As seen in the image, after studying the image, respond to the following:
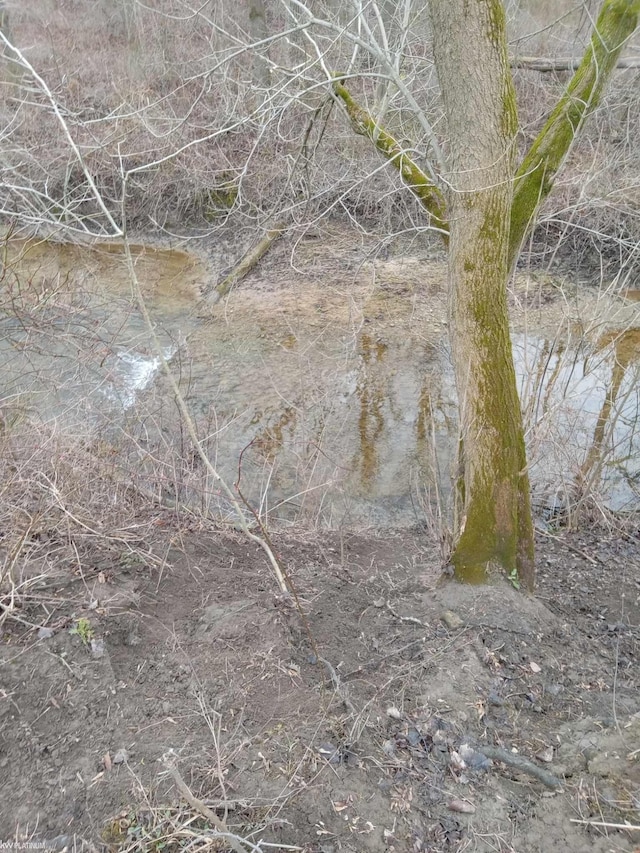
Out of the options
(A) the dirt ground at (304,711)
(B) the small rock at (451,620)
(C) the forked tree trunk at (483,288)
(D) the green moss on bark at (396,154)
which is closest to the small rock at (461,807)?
(A) the dirt ground at (304,711)

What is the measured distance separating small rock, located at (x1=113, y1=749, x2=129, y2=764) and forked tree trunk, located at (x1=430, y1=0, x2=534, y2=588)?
239 cm

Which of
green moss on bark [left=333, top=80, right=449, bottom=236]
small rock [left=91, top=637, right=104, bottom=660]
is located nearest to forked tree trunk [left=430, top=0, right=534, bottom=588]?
green moss on bark [left=333, top=80, right=449, bottom=236]

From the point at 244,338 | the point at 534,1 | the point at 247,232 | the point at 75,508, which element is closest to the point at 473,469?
the point at 75,508

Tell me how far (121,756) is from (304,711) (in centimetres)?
86

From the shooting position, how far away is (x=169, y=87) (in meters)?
15.6

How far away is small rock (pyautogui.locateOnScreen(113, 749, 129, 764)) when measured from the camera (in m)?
2.53

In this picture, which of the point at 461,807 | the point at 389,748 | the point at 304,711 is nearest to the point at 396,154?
the point at 304,711

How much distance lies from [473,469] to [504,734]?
5.55ft

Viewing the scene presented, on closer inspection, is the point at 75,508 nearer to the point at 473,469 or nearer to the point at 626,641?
the point at 473,469

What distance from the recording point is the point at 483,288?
3869 millimetres

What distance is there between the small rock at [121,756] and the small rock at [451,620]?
195 centimetres

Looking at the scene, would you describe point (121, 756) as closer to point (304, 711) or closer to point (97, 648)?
point (97, 648)

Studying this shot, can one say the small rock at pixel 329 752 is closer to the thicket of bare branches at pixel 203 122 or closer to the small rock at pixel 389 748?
the small rock at pixel 389 748

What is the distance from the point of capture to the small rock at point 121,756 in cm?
253
